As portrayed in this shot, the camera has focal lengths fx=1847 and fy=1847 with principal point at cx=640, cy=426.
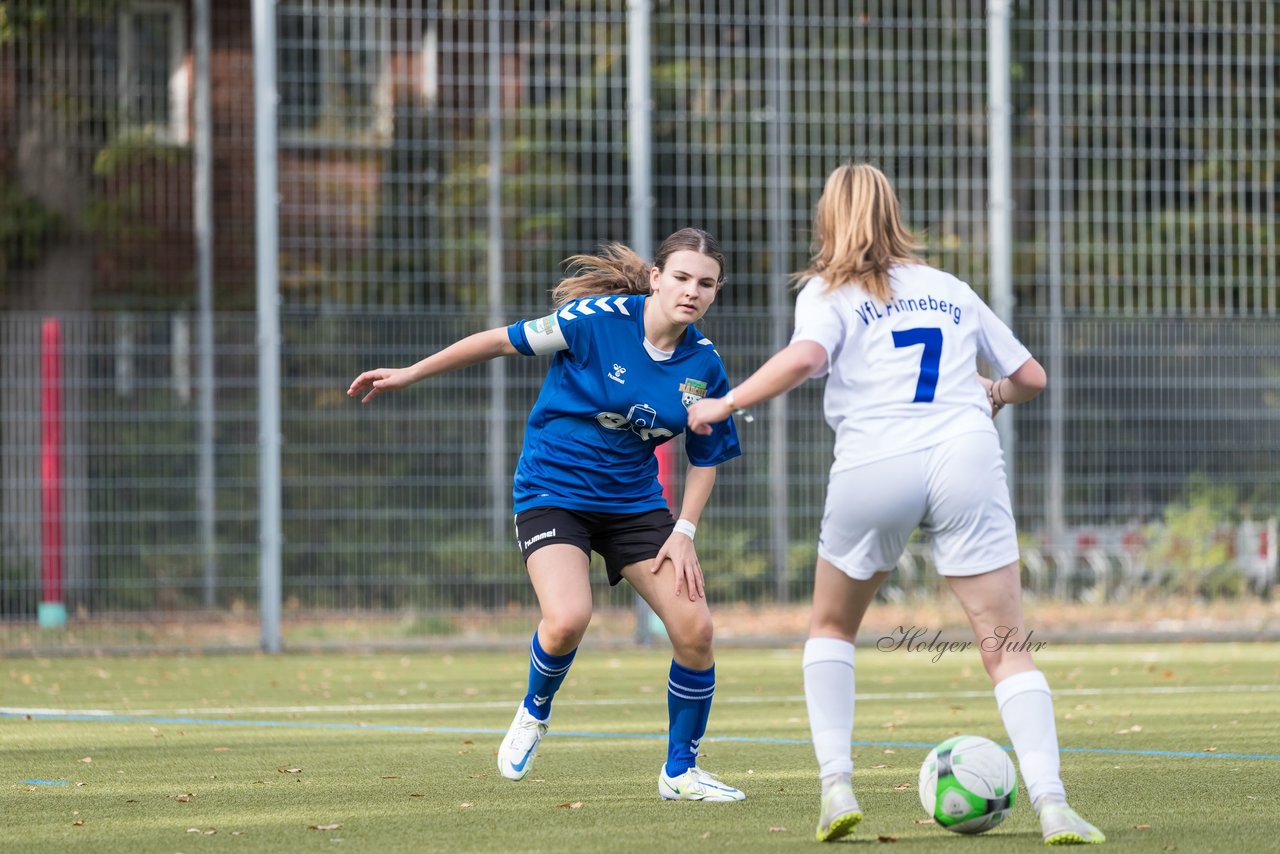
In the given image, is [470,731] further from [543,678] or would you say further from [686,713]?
[686,713]

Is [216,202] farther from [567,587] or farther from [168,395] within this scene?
[567,587]

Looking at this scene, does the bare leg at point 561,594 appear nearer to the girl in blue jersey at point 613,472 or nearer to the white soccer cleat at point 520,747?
the girl in blue jersey at point 613,472

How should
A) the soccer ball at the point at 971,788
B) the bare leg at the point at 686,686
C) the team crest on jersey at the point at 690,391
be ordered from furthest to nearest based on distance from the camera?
the team crest on jersey at the point at 690,391 → the bare leg at the point at 686,686 → the soccer ball at the point at 971,788

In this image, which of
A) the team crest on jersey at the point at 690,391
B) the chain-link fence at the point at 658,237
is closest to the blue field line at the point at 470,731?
the team crest on jersey at the point at 690,391

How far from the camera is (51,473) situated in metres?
12.7

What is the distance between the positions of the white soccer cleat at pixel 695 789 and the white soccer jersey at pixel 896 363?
4.78ft

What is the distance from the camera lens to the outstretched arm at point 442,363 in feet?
18.9

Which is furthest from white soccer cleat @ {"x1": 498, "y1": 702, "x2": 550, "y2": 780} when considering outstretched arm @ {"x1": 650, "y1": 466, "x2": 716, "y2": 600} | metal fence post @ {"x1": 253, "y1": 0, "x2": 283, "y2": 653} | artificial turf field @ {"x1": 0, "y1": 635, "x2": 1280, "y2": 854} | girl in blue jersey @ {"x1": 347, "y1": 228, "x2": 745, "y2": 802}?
metal fence post @ {"x1": 253, "y1": 0, "x2": 283, "y2": 653}

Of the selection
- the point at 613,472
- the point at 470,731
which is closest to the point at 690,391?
the point at 613,472

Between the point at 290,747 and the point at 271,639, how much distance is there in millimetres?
5308

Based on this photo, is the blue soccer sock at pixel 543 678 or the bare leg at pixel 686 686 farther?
→ the blue soccer sock at pixel 543 678

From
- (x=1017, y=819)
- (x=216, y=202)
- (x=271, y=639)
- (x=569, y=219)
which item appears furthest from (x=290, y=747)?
(x=216, y=202)

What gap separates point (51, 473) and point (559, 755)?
6.74 metres

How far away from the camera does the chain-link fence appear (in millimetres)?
12797
